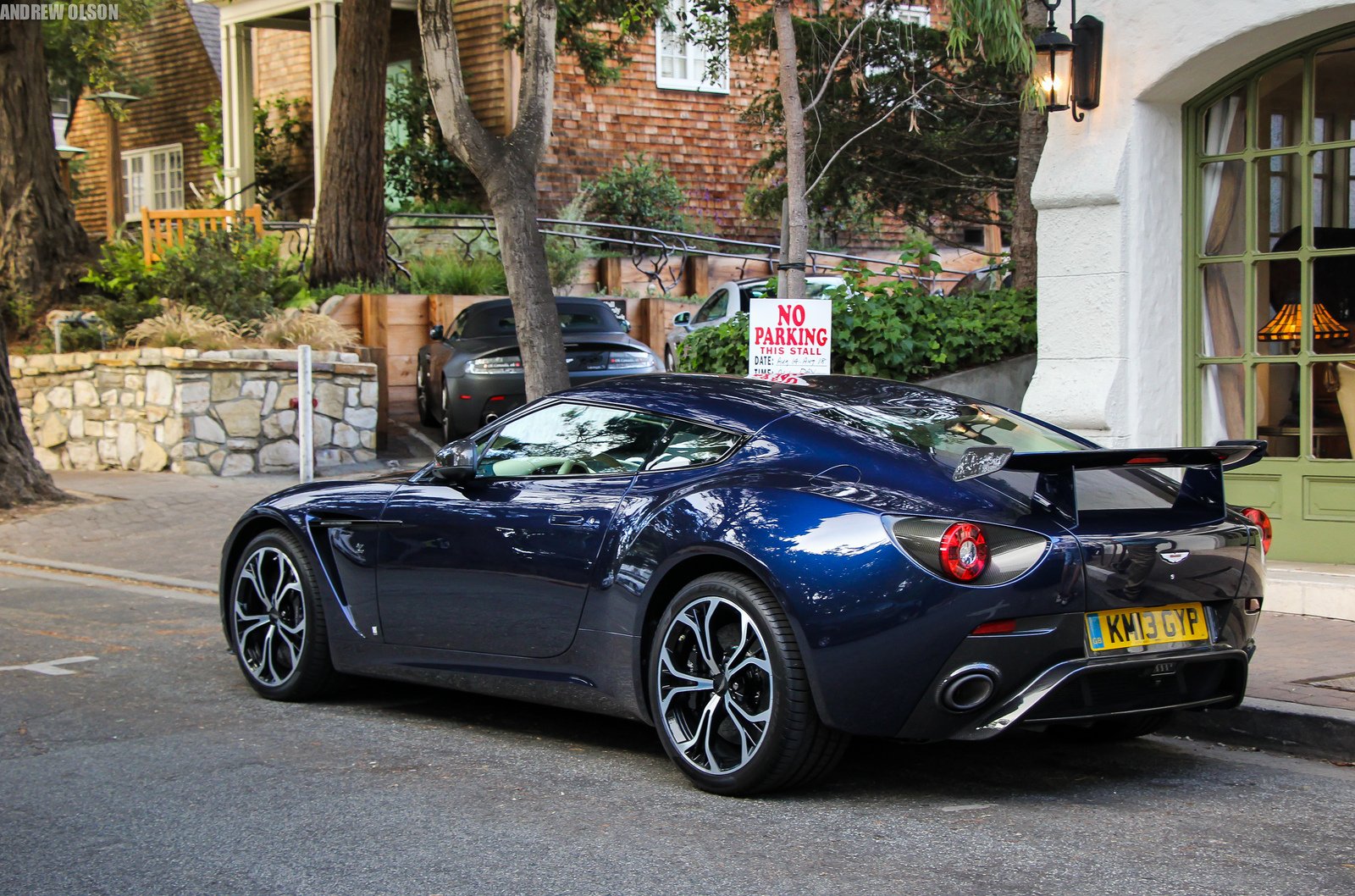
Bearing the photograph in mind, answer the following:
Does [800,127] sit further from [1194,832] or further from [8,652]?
[1194,832]

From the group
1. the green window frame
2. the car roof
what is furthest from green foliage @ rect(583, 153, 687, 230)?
the car roof

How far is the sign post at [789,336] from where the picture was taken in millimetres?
8625

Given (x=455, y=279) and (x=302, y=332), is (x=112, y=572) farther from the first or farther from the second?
(x=455, y=279)

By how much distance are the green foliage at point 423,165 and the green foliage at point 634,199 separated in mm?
2021

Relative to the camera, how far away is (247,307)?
16938 mm

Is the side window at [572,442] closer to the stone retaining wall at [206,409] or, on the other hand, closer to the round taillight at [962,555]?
the round taillight at [962,555]

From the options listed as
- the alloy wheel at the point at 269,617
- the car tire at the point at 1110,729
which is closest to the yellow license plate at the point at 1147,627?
the car tire at the point at 1110,729

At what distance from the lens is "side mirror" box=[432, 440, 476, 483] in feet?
19.8

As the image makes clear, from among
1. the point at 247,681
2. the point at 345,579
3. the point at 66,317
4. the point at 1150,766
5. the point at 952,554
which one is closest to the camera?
the point at 952,554

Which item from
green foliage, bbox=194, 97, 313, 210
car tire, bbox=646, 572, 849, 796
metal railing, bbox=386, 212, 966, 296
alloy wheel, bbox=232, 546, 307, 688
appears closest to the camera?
car tire, bbox=646, 572, 849, 796

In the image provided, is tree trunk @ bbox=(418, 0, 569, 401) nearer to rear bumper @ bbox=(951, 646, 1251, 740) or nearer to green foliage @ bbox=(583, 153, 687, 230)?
rear bumper @ bbox=(951, 646, 1251, 740)

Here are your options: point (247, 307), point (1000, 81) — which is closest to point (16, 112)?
point (247, 307)

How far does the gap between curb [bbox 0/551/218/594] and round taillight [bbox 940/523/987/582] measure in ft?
23.2

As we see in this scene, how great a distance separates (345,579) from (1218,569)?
11.4 ft
